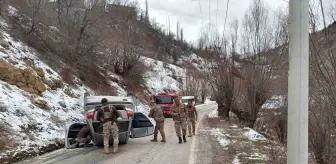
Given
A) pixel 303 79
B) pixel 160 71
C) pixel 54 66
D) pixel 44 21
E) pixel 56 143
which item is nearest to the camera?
pixel 303 79

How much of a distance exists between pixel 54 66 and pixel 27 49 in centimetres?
280

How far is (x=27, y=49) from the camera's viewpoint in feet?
78.6

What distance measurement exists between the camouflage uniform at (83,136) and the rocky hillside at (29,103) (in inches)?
31.5

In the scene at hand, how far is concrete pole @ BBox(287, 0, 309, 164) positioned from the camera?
3.40 m

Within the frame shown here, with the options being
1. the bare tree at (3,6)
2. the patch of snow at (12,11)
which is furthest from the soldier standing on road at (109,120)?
the patch of snow at (12,11)

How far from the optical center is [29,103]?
16.0 metres

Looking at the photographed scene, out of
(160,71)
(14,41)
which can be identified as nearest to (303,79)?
(14,41)

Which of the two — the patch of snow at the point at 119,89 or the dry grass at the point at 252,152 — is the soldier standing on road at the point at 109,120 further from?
the patch of snow at the point at 119,89

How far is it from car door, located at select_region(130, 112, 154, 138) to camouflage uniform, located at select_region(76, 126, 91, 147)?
2.10 m

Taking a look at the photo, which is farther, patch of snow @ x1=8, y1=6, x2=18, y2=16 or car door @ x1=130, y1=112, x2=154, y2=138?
patch of snow @ x1=8, y1=6, x2=18, y2=16

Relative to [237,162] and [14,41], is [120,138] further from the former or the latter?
[14,41]

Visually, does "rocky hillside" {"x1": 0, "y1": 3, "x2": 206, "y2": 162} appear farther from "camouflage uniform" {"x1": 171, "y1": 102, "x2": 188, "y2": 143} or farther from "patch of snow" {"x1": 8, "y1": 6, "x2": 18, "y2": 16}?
"camouflage uniform" {"x1": 171, "y1": 102, "x2": 188, "y2": 143}

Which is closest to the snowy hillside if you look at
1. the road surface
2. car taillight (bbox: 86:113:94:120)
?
the road surface

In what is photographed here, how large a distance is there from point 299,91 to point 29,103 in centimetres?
1454
